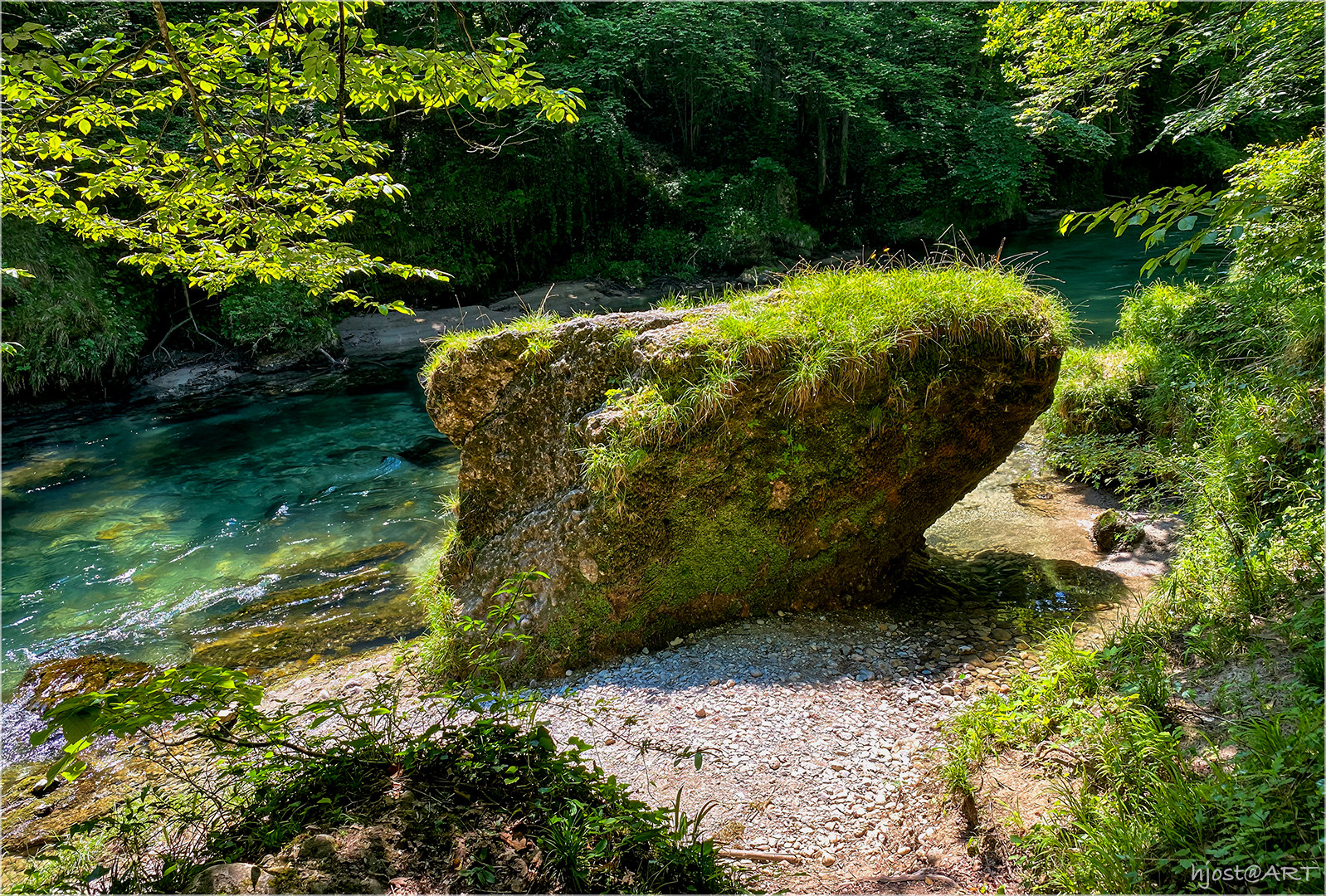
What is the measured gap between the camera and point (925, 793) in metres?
3.41

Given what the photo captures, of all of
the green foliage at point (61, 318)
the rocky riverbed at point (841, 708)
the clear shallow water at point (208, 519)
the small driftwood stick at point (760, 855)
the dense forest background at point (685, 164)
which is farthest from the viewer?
the dense forest background at point (685, 164)

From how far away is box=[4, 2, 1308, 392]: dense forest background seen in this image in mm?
16203

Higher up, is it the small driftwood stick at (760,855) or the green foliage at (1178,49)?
the green foliage at (1178,49)

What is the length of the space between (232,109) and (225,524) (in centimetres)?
667

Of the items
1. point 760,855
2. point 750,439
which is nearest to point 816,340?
point 750,439

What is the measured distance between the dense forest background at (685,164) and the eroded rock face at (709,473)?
1337cm

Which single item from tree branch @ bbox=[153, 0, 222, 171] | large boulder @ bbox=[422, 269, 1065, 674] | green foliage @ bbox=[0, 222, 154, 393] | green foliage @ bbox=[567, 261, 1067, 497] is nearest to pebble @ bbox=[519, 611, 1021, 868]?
large boulder @ bbox=[422, 269, 1065, 674]

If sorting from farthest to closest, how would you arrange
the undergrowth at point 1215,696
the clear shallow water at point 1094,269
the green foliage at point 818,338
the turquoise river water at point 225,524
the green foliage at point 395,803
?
1. the clear shallow water at point 1094,269
2. the turquoise river water at point 225,524
3. the green foliage at point 818,338
4. the undergrowth at point 1215,696
5. the green foliage at point 395,803

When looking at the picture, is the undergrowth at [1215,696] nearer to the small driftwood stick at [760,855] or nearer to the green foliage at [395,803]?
the small driftwood stick at [760,855]

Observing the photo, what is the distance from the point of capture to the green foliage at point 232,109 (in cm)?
356

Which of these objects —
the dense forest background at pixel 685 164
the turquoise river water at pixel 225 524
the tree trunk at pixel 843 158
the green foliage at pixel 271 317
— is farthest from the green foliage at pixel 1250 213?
the tree trunk at pixel 843 158

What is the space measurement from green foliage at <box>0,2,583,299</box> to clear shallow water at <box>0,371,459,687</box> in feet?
12.5

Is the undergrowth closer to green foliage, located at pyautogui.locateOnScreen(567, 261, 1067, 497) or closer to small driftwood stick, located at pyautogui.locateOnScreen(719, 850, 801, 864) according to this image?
small driftwood stick, located at pyautogui.locateOnScreen(719, 850, 801, 864)

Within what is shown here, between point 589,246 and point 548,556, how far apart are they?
19.1 metres
